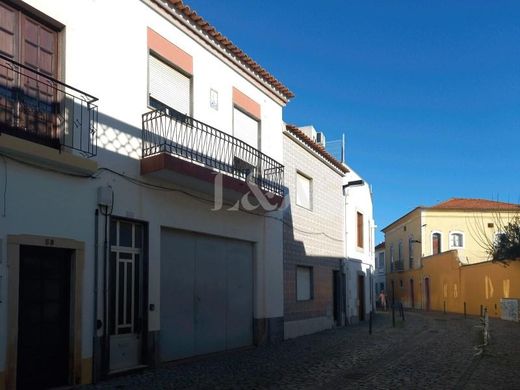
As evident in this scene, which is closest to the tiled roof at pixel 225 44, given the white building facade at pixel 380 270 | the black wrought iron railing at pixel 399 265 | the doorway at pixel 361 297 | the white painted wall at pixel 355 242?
the white painted wall at pixel 355 242

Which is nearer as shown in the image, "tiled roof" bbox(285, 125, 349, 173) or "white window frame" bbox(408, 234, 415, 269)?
"tiled roof" bbox(285, 125, 349, 173)

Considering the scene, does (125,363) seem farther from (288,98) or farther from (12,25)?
(288,98)

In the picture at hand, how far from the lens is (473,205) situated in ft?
144

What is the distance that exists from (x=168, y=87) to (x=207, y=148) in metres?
1.60

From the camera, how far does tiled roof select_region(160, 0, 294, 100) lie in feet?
37.5

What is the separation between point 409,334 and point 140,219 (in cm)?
1129

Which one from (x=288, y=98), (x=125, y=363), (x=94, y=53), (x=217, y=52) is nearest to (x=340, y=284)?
(x=288, y=98)

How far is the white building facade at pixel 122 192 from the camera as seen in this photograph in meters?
7.89

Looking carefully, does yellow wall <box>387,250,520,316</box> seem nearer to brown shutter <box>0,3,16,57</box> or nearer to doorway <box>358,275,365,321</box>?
doorway <box>358,275,365,321</box>

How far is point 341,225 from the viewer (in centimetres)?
2219

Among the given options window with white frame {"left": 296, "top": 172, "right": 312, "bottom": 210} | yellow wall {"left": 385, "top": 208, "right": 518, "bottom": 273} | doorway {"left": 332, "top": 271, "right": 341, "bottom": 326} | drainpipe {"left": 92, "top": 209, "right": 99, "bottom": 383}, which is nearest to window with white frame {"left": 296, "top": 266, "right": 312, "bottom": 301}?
window with white frame {"left": 296, "top": 172, "right": 312, "bottom": 210}

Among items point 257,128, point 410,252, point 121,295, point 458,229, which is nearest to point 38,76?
point 121,295

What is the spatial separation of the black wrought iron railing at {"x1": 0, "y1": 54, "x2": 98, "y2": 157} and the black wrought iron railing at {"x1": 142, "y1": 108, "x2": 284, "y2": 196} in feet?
5.18

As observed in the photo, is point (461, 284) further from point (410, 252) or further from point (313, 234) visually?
point (313, 234)
